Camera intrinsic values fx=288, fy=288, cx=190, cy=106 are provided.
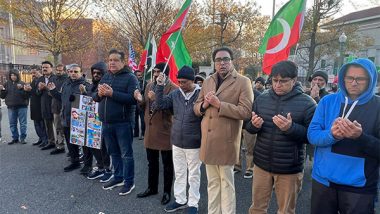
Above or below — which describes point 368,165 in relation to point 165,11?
below

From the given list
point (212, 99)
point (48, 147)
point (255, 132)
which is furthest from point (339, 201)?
point (48, 147)

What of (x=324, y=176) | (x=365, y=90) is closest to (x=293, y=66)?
(x=365, y=90)

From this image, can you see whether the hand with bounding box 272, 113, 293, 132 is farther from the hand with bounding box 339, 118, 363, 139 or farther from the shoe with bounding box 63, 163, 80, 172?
the shoe with bounding box 63, 163, 80, 172

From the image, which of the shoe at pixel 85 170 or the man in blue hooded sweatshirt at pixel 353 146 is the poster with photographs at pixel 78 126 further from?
the man in blue hooded sweatshirt at pixel 353 146

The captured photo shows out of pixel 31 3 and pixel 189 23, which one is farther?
pixel 189 23

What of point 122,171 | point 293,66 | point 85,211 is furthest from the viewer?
point 122,171

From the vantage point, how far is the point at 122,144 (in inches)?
174

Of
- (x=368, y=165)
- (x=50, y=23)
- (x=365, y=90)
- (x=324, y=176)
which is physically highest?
(x=50, y=23)

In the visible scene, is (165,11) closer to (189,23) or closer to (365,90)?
(189,23)

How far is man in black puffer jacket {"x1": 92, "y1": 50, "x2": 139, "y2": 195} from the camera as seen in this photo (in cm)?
435

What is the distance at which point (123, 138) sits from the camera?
4.42 meters

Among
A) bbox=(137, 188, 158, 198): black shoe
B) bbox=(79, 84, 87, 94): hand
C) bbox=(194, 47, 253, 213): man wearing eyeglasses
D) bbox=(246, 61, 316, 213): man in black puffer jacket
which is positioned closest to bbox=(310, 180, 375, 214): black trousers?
bbox=(246, 61, 316, 213): man in black puffer jacket

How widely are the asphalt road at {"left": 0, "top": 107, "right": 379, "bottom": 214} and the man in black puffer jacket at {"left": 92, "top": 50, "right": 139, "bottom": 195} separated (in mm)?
408

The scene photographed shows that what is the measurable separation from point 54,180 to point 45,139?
2712mm
